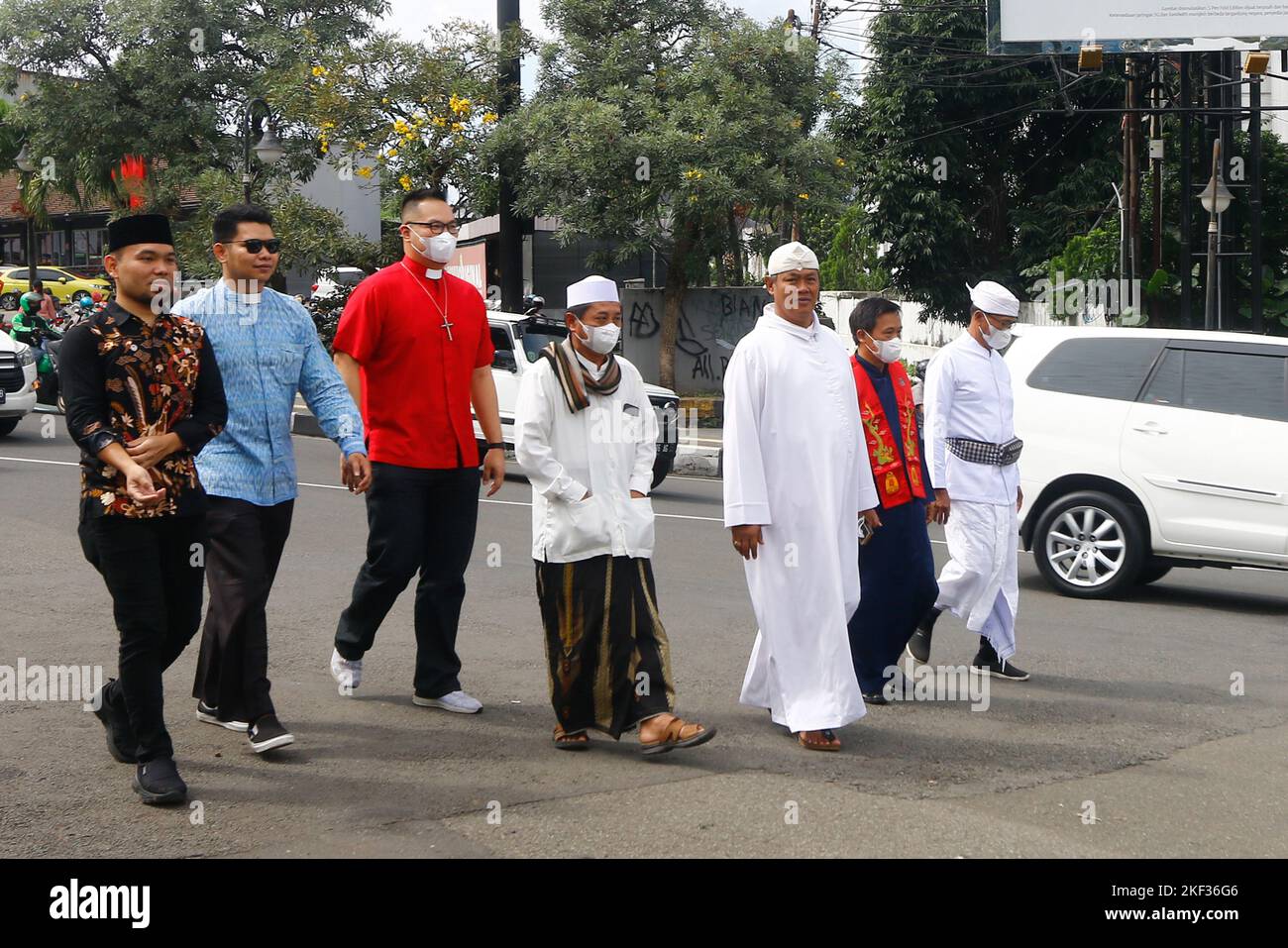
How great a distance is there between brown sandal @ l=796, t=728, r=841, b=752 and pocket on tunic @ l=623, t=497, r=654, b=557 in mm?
882

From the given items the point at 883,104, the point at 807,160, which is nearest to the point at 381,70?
the point at 807,160

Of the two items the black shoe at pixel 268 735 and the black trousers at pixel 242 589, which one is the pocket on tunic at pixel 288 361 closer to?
the black trousers at pixel 242 589

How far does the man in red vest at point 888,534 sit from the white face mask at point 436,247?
176 centimetres

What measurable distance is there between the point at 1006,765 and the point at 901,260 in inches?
1050

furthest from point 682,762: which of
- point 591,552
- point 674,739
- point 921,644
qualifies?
point 921,644

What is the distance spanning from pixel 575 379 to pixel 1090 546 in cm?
513

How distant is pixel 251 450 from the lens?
534cm

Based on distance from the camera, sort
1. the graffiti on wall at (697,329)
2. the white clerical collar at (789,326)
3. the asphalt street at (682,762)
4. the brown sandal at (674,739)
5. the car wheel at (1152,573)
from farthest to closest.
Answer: the graffiti on wall at (697,329) < the car wheel at (1152,573) < the white clerical collar at (789,326) < the brown sandal at (674,739) < the asphalt street at (682,762)

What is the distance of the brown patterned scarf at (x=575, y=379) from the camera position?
5551 mm

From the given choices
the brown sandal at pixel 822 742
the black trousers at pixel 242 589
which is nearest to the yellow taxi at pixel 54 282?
the black trousers at pixel 242 589

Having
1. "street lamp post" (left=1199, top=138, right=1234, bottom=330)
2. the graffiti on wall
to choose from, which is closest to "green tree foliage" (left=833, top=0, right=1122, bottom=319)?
the graffiti on wall

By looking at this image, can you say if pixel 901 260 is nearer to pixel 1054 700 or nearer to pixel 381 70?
pixel 381 70

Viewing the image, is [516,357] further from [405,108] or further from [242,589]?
[242,589]
